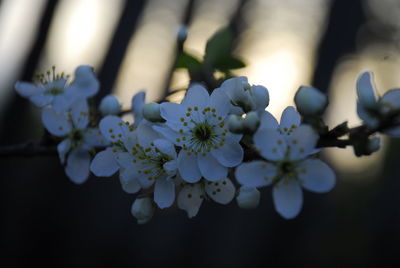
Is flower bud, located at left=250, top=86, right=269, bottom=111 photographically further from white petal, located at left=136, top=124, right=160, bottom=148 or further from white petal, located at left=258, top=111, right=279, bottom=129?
white petal, located at left=136, top=124, right=160, bottom=148

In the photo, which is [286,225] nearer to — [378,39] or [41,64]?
[378,39]

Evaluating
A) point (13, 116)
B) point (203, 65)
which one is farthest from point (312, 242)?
point (203, 65)

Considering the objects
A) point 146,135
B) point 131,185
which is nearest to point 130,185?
point 131,185

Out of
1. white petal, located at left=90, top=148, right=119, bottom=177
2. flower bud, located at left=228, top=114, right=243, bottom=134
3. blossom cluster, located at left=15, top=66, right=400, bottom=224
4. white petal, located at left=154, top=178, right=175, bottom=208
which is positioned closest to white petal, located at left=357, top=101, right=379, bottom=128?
blossom cluster, located at left=15, top=66, right=400, bottom=224

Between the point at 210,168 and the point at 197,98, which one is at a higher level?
the point at 197,98

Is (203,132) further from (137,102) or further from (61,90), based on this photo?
(61,90)

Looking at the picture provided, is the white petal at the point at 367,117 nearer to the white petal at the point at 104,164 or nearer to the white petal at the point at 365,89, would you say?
the white petal at the point at 365,89
